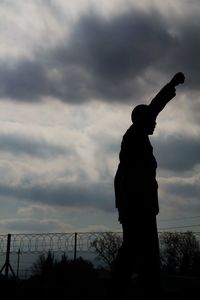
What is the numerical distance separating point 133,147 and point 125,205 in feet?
1.79

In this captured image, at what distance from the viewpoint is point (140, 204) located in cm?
425

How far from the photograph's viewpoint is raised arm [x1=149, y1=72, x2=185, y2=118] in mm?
A: 4352

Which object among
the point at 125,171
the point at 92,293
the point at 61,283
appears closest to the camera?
the point at 125,171

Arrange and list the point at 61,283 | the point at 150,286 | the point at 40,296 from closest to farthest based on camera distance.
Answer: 1. the point at 150,286
2. the point at 40,296
3. the point at 61,283

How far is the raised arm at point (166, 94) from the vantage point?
4.35m

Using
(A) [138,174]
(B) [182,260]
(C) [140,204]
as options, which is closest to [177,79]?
(A) [138,174]

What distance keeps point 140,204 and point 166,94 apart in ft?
3.31

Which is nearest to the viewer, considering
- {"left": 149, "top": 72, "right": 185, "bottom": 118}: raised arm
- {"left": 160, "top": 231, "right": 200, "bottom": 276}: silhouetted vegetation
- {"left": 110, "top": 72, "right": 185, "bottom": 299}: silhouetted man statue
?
{"left": 110, "top": 72, "right": 185, "bottom": 299}: silhouetted man statue

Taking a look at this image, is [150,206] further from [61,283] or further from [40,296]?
[61,283]

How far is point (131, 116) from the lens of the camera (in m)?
4.64

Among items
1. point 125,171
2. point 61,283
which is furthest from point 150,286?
point 61,283

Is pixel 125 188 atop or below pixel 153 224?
atop

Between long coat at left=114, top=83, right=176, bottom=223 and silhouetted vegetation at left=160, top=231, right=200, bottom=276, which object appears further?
silhouetted vegetation at left=160, top=231, right=200, bottom=276

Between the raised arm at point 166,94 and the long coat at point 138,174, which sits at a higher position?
the raised arm at point 166,94
